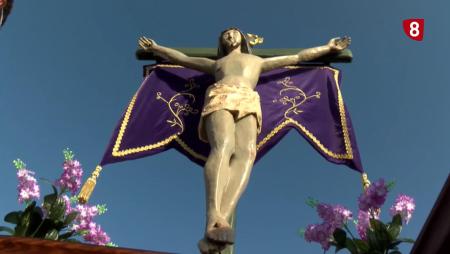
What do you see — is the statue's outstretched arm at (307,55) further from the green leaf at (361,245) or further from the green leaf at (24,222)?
the green leaf at (24,222)

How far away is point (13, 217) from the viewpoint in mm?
3998

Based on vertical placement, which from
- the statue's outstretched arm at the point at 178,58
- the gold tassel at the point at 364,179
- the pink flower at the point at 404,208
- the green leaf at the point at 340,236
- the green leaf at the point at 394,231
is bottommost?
the green leaf at the point at 340,236

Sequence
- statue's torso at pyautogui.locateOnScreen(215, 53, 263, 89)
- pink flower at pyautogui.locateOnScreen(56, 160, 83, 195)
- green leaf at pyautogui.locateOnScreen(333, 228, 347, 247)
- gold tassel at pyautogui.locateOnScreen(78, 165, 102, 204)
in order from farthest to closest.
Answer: statue's torso at pyautogui.locateOnScreen(215, 53, 263, 89) < gold tassel at pyautogui.locateOnScreen(78, 165, 102, 204) < pink flower at pyautogui.locateOnScreen(56, 160, 83, 195) < green leaf at pyautogui.locateOnScreen(333, 228, 347, 247)

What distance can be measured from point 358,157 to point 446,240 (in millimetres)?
4145

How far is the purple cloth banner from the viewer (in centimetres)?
601

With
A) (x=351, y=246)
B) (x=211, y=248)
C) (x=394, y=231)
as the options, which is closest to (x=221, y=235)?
(x=211, y=248)

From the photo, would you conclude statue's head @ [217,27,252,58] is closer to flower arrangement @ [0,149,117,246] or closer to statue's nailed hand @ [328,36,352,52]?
statue's nailed hand @ [328,36,352,52]

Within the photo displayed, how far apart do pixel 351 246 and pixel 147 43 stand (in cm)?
431

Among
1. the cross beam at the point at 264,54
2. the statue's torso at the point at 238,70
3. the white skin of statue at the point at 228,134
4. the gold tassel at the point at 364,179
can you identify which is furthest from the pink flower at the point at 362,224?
the cross beam at the point at 264,54

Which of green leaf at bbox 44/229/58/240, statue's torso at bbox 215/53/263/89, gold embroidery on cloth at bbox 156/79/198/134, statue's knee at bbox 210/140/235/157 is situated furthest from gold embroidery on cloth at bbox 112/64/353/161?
green leaf at bbox 44/229/58/240

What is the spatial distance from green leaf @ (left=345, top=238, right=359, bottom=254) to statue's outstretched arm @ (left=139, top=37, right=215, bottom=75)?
2.87m

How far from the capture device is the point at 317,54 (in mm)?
6418

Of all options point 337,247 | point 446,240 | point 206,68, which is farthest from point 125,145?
point 446,240

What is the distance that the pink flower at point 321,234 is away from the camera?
3828 mm
